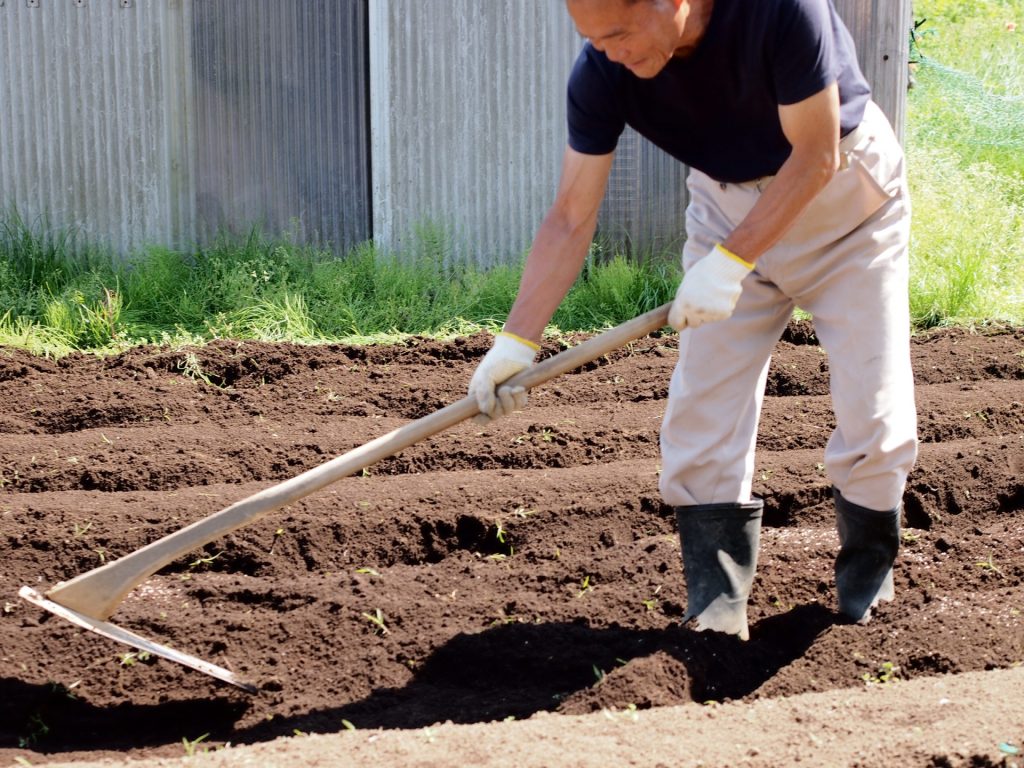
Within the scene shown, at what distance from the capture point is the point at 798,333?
6746mm

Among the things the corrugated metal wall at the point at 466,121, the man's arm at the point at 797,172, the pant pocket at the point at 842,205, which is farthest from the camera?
the corrugated metal wall at the point at 466,121

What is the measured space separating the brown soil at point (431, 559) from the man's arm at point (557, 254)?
0.83 m

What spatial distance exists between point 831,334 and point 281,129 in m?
5.34

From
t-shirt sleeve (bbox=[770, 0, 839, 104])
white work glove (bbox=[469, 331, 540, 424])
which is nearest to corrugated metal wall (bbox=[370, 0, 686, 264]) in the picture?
white work glove (bbox=[469, 331, 540, 424])

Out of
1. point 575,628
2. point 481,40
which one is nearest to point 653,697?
point 575,628

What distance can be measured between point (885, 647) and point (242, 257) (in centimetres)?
511

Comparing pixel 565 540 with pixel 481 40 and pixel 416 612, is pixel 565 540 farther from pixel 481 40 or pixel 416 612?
pixel 481 40

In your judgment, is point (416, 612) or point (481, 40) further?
point (481, 40)

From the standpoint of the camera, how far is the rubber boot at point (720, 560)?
344 cm

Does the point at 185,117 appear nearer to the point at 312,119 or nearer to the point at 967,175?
the point at 312,119

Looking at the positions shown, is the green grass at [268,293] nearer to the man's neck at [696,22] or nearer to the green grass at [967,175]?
the green grass at [967,175]

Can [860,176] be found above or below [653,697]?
above

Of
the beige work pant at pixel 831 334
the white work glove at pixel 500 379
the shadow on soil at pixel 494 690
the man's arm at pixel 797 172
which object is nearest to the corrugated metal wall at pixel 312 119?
the beige work pant at pixel 831 334

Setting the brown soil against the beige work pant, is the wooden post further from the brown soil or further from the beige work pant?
the beige work pant
